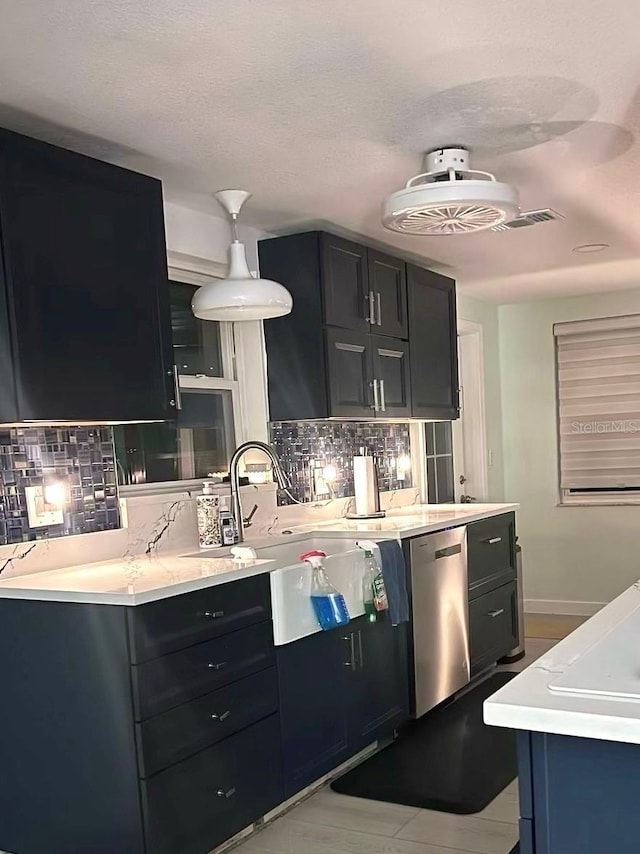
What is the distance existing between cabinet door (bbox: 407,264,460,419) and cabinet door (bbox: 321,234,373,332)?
0.46m

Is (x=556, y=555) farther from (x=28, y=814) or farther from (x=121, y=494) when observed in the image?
(x=28, y=814)

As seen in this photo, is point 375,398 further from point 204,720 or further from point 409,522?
point 204,720

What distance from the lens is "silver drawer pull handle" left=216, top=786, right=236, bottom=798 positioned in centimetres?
257

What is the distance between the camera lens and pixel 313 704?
3.04m

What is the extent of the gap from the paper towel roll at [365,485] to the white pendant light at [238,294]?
123 centimetres

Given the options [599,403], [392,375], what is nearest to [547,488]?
[599,403]

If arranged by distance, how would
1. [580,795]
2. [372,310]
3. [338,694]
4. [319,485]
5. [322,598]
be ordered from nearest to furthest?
[580,795]
[322,598]
[338,694]
[372,310]
[319,485]

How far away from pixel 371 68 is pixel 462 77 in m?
0.27

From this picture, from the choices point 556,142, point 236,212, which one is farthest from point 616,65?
point 236,212

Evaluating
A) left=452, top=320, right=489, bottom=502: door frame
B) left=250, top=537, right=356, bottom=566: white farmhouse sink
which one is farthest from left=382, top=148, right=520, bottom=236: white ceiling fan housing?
left=452, top=320, right=489, bottom=502: door frame

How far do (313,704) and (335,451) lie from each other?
164 centimetres

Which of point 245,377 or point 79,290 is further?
point 245,377

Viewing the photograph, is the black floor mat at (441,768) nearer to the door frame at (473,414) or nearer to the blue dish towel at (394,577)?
the blue dish towel at (394,577)

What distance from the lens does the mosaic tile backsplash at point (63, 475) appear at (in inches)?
108
